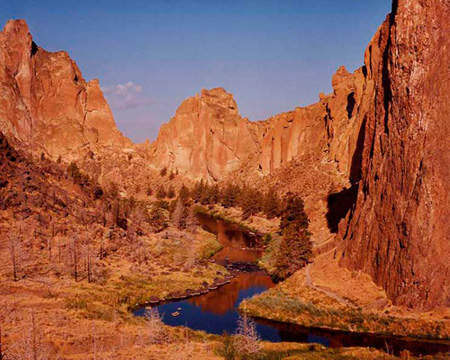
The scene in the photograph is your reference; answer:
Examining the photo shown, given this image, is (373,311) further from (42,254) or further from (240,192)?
(240,192)

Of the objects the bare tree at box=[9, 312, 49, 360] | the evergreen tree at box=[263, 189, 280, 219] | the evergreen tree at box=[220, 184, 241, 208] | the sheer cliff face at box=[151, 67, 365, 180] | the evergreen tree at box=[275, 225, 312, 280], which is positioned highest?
the sheer cliff face at box=[151, 67, 365, 180]

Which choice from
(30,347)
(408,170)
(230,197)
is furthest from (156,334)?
(230,197)

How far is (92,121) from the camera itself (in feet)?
480

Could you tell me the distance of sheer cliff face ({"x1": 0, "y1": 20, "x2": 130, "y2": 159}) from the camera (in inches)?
5118

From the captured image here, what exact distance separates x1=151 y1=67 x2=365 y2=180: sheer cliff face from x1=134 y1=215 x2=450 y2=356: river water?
2215 inches

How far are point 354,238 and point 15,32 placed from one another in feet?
441

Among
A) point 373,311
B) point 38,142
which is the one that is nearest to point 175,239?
point 373,311

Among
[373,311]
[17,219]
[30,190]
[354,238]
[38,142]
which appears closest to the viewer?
[373,311]

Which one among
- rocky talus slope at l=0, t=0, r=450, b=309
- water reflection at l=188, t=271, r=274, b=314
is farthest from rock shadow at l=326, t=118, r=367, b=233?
water reflection at l=188, t=271, r=274, b=314

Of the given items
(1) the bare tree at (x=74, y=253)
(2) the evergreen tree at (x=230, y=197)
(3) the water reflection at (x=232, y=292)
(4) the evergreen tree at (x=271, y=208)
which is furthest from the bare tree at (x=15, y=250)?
(2) the evergreen tree at (x=230, y=197)

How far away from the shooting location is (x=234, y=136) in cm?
14050

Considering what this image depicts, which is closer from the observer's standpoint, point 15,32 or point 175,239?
point 175,239

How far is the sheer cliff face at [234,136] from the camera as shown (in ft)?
368

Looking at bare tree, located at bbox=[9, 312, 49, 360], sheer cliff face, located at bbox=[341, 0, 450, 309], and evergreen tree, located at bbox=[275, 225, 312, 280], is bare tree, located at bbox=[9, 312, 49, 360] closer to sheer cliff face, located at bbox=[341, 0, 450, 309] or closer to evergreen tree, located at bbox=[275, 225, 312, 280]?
evergreen tree, located at bbox=[275, 225, 312, 280]
